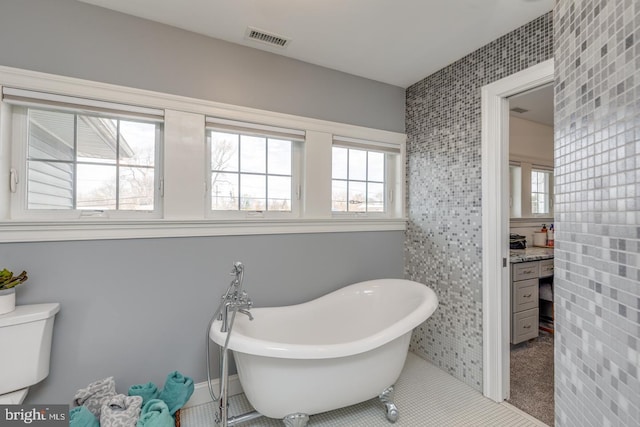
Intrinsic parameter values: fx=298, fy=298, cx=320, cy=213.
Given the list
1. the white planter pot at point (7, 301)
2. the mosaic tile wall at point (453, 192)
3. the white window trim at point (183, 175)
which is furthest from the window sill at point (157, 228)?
the mosaic tile wall at point (453, 192)

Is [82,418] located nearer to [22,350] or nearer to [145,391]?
[145,391]

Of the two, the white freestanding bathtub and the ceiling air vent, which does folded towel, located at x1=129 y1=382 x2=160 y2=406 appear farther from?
the ceiling air vent

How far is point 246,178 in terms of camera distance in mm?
2324

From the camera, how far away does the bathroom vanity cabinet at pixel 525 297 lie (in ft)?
9.33

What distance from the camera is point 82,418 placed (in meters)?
1.45

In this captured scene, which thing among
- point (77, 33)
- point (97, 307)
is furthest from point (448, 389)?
point (77, 33)

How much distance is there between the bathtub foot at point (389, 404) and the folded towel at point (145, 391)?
4.55 ft

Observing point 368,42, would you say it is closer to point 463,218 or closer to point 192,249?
point 463,218

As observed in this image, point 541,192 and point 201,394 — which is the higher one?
point 541,192

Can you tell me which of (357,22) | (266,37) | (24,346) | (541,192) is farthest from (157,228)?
(541,192)

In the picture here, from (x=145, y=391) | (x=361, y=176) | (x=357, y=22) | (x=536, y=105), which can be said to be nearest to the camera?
(x=145, y=391)

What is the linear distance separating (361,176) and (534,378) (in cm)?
217

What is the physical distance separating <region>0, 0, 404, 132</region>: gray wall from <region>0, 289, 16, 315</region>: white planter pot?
1.22m

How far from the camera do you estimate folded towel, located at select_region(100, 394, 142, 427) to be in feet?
4.85
